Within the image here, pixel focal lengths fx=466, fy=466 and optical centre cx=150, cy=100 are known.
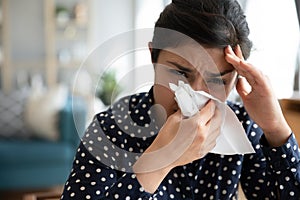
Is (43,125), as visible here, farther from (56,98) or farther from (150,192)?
(150,192)

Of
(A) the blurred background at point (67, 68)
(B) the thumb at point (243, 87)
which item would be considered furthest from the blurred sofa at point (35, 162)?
(B) the thumb at point (243, 87)

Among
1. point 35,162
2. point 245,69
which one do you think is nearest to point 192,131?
point 245,69

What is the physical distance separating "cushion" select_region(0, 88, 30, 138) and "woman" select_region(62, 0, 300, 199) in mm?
2048

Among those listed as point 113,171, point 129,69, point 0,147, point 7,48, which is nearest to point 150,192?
point 113,171


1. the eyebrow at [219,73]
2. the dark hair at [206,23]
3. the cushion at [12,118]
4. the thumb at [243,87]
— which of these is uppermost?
the dark hair at [206,23]

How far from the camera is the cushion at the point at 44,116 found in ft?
9.09

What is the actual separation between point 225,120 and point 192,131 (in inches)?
4.0

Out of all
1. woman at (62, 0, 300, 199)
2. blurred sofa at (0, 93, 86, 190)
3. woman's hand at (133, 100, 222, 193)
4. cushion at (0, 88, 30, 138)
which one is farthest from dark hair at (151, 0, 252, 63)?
cushion at (0, 88, 30, 138)

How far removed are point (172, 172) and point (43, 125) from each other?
200 centimetres

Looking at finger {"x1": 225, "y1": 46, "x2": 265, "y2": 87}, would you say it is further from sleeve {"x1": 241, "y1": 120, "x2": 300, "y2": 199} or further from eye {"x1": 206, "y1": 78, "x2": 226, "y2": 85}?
sleeve {"x1": 241, "y1": 120, "x2": 300, "y2": 199}

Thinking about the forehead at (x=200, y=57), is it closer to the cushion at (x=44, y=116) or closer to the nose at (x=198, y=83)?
the nose at (x=198, y=83)

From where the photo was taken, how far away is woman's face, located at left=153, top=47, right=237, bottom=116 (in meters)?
0.75

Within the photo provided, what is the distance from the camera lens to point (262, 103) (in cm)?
82

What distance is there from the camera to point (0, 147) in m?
2.67
